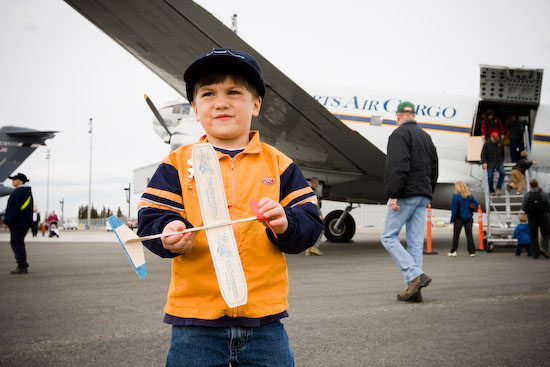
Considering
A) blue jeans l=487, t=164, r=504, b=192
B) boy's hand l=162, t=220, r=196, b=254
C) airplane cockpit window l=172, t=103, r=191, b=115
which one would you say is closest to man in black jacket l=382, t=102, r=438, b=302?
boy's hand l=162, t=220, r=196, b=254

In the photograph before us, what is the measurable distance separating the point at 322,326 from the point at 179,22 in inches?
176

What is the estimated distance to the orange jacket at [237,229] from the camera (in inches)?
58.3

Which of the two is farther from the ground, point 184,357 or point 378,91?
point 378,91

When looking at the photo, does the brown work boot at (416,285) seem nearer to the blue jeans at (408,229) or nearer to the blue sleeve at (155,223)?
the blue jeans at (408,229)

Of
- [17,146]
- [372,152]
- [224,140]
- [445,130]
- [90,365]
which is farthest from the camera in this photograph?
[17,146]

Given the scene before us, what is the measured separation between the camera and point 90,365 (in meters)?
2.65

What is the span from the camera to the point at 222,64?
1582 millimetres

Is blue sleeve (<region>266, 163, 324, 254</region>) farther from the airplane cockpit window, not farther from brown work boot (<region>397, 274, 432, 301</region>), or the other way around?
the airplane cockpit window

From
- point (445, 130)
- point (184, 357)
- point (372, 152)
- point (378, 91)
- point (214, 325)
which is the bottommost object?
point (184, 357)

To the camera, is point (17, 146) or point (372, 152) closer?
point (372, 152)

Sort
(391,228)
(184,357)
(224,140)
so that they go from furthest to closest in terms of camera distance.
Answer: (391,228) < (224,140) < (184,357)

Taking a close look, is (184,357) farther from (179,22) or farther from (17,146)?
(17,146)

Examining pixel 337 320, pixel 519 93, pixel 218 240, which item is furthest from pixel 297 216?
pixel 519 93

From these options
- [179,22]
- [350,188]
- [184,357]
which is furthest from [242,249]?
[350,188]
